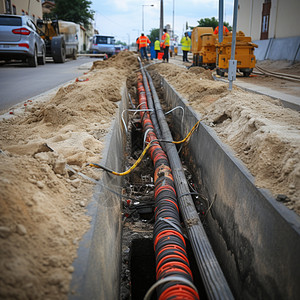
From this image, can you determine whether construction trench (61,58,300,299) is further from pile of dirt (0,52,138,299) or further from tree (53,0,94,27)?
tree (53,0,94,27)

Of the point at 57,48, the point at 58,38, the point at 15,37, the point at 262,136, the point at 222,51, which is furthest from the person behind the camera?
the point at 57,48

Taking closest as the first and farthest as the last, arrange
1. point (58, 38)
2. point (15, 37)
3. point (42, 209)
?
point (42, 209) → point (15, 37) → point (58, 38)

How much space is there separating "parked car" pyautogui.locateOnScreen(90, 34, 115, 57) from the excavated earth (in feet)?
88.0

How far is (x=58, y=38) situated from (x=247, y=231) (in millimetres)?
17822

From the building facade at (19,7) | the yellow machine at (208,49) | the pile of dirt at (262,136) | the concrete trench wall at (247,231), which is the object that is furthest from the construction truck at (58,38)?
the concrete trench wall at (247,231)

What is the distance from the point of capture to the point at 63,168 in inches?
105

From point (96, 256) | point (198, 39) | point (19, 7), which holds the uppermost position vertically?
point (19, 7)

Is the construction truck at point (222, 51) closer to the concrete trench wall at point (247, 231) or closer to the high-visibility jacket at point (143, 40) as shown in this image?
the high-visibility jacket at point (143, 40)

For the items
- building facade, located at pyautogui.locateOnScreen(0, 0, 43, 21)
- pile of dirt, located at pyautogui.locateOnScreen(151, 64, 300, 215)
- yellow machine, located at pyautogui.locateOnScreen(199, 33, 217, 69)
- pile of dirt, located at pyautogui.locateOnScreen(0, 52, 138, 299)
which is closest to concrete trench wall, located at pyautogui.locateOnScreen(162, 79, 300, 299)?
pile of dirt, located at pyautogui.locateOnScreen(151, 64, 300, 215)

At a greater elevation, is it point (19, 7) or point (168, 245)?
point (19, 7)

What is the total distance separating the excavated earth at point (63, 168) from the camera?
164 centimetres

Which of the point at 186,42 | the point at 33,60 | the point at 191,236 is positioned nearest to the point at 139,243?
the point at 191,236

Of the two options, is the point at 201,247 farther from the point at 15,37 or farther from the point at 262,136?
the point at 15,37

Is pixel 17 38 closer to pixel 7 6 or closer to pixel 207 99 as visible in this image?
pixel 207 99
